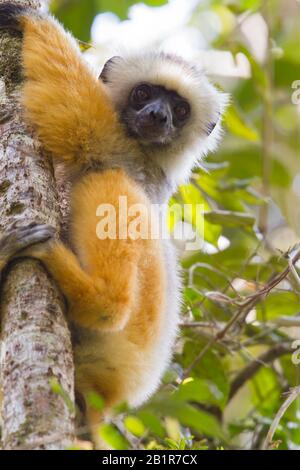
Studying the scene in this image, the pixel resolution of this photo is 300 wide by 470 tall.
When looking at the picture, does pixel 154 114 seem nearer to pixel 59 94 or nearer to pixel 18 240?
pixel 59 94

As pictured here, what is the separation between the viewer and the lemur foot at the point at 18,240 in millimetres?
3395

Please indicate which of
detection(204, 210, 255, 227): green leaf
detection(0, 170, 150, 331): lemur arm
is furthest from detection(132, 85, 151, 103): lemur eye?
detection(0, 170, 150, 331): lemur arm

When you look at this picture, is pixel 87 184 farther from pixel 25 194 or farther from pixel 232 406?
pixel 232 406

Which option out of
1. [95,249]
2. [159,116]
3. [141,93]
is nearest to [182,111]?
[141,93]

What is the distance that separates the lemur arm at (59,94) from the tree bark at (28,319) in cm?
14

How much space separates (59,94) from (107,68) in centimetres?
146

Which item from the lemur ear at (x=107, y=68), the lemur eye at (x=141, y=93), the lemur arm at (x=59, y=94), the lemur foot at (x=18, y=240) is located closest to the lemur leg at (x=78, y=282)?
the lemur foot at (x=18, y=240)

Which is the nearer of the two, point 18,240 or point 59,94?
point 18,240

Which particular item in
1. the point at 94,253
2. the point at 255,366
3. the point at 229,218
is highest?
the point at 94,253

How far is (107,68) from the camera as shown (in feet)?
18.5

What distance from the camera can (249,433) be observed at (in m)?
6.02

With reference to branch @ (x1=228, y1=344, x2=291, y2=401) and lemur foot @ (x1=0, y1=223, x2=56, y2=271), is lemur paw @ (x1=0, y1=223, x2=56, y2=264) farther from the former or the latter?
branch @ (x1=228, y1=344, x2=291, y2=401)

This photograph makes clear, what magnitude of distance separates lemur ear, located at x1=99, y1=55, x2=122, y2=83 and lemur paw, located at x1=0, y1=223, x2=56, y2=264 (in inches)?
93.9

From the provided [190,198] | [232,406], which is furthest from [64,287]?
[232,406]
